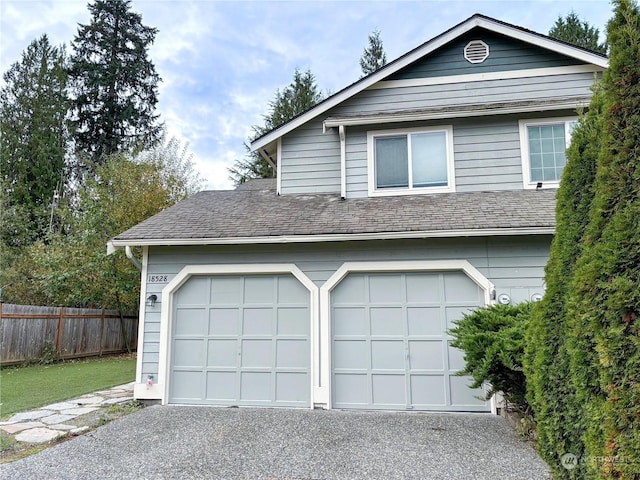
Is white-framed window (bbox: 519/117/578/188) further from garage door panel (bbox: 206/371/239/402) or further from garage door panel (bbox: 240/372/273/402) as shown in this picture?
garage door panel (bbox: 206/371/239/402)

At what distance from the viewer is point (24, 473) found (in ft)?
12.2

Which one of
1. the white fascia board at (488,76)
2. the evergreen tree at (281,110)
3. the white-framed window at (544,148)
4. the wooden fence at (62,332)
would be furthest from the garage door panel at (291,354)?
the evergreen tree at (281,110)

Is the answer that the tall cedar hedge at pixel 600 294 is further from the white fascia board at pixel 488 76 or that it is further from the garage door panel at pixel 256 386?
the white fascia board at pixel 488 76

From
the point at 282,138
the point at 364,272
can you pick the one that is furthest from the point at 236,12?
the point at 364,272

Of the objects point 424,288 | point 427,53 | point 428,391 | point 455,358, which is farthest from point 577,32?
point 428,391

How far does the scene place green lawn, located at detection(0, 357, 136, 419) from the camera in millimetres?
6676

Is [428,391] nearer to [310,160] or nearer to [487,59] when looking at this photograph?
[310,160]

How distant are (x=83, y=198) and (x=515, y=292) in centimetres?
1590

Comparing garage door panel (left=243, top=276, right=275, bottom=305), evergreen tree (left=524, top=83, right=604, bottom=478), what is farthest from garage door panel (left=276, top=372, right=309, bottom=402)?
evergreen tree (left=524, top=83, right=604, bottom=478)

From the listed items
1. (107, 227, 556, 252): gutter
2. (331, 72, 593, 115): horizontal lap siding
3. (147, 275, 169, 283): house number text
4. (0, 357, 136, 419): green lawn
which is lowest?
(0, 357, 136, 419): green lawn

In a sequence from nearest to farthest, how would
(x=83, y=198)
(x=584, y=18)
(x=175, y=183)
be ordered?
(x=83, y=198) → (x=175, y=183) → (x=584, y=18)

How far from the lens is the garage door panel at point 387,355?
6055mm

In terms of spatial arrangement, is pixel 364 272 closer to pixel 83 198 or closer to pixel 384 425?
pixel 384 425

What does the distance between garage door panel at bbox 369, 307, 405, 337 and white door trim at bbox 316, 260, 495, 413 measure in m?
0.61
